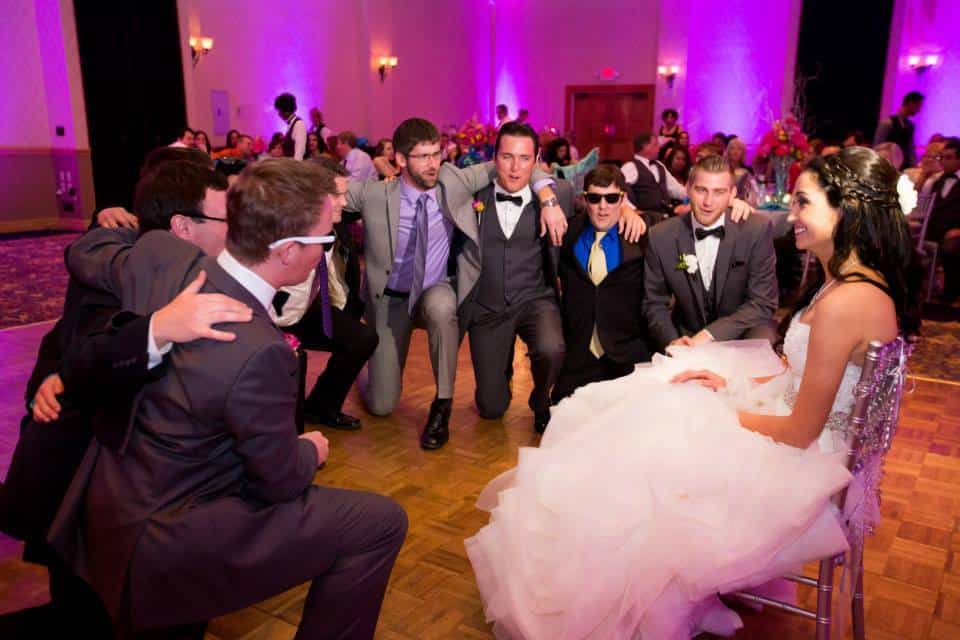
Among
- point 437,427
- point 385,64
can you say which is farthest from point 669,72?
point 437,427

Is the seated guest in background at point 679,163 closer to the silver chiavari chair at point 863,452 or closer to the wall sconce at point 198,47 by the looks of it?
the silver chiavari chair at point 863,452

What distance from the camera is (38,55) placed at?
10.7m

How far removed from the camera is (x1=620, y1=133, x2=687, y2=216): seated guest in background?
6.82 metres

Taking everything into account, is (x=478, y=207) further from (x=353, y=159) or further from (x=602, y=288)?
(x=353, y=159)

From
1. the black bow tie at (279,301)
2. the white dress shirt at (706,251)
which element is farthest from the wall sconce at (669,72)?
the black bow tie at (279,301)

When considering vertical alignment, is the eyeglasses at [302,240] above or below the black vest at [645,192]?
above

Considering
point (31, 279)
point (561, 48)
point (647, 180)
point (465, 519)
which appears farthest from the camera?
point (561, 48)

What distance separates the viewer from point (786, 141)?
6395mm

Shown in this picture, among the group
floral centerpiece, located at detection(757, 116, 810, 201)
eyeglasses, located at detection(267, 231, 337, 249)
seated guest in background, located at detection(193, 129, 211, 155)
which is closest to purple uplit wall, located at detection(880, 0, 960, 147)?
floral centerpiece, located at detection(757, 116, 810, 201)

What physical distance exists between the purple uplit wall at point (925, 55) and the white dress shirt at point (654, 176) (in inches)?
305

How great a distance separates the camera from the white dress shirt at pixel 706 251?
11.7 ft

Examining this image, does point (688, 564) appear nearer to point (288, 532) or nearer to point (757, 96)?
point (288, 532)

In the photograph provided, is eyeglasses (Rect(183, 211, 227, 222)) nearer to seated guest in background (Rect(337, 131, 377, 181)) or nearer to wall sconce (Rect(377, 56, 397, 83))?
seated guest in background (Rect(337, 131, 377, 181))

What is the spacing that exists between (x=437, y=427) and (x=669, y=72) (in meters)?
13.0
